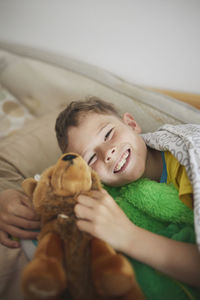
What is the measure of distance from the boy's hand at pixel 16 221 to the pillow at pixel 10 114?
24.1 inches

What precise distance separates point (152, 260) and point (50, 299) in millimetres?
227

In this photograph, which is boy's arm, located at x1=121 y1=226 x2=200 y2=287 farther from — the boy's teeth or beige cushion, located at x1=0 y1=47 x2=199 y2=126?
beige cushion, located at x1=0 y1=47 x2=199 y2=126

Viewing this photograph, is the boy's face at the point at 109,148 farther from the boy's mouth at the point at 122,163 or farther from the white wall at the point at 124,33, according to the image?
the white wall at the point at 124,33

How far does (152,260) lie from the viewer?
0.49 m

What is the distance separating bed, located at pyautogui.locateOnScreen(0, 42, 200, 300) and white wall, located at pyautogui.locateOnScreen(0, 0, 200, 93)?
10 cm

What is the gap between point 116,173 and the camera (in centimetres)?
71

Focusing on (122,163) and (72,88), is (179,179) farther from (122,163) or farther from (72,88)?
(72,88)

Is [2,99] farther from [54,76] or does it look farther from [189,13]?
[189,13]

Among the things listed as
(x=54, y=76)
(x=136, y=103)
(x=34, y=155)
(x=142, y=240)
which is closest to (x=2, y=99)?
(x=54, y=76)

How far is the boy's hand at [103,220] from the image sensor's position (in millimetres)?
477

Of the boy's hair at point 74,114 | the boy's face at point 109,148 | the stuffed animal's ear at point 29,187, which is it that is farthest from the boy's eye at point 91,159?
the stuffed animal's ear at point 29,187

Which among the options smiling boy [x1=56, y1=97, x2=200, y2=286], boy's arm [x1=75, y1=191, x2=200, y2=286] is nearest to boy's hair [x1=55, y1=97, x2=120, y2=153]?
smiling boy [x1=56, y1=97, x2=200, y2=286]

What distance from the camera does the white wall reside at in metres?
1.07

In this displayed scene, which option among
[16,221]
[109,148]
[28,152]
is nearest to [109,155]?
[109,148]
